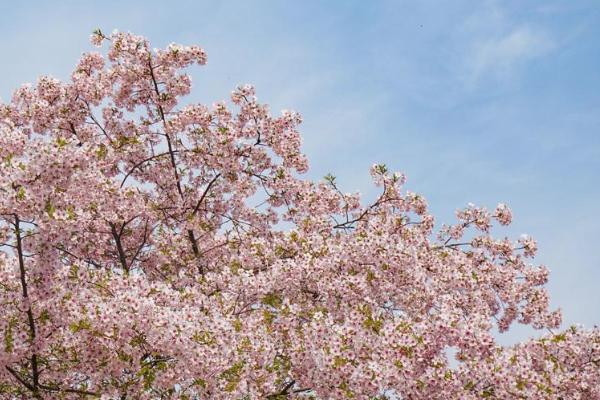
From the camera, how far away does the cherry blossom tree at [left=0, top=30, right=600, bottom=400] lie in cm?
1105

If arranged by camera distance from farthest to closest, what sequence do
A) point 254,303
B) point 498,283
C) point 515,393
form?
1. point 498,283
2. point 254,303
3. point 515,393

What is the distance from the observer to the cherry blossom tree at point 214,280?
435 inches

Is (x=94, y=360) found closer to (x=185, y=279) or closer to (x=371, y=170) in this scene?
(x=185, y=279)

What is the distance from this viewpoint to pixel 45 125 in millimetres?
19172

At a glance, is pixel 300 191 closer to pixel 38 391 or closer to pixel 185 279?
pixel 185 279

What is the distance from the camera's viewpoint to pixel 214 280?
1484 centimetres

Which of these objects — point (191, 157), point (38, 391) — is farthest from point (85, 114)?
point (38, 391)

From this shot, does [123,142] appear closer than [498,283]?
Yes

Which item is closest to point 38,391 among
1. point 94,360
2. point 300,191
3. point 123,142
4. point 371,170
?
point 94,360

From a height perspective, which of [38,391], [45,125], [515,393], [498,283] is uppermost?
[45,125]

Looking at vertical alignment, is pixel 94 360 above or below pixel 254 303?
below

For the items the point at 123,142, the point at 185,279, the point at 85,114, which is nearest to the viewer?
the point at 185,279

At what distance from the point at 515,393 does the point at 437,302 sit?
385 cm

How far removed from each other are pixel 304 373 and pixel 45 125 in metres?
11.4
